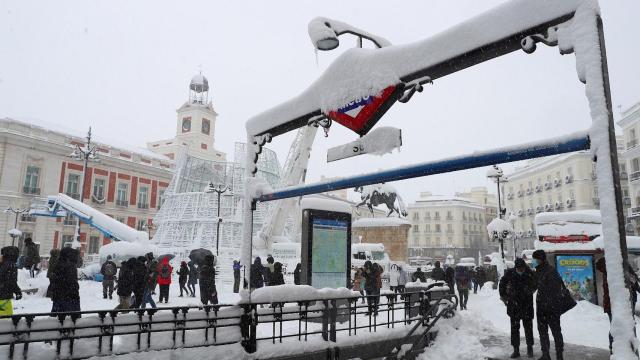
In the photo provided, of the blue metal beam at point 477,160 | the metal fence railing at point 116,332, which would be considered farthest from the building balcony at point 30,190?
the blue metal beam at point 477,160

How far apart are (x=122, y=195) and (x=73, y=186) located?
530 centimetres

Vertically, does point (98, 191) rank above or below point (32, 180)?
below

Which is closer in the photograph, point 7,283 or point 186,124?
point 7,283

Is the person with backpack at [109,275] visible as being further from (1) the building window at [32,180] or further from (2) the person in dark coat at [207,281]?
(1) the building window at [32,180]

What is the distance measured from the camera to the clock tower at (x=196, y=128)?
2379 inches

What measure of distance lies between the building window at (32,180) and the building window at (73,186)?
2.78m

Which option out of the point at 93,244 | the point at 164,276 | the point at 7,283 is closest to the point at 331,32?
the point at 7,283

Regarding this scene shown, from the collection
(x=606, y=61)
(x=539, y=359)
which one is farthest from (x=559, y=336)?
(x=606, y=61)

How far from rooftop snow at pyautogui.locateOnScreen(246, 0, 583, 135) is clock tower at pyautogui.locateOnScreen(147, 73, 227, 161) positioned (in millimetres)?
55625

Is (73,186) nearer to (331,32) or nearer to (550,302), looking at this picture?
(331,32)

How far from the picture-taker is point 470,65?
4.35m

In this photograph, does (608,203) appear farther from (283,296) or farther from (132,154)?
(132,154)

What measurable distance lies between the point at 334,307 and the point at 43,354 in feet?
12.0

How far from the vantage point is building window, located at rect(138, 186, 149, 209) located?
48656 millimetres
